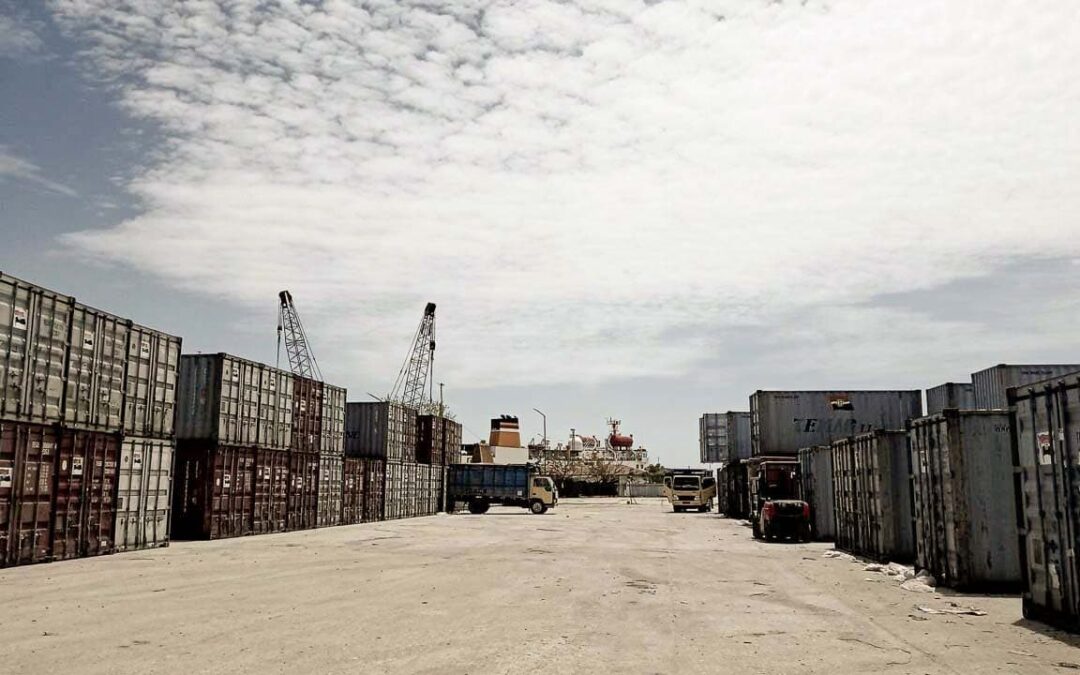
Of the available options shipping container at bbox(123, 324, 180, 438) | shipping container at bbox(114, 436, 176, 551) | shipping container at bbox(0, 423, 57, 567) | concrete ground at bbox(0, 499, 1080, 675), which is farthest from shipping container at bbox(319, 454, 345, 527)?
shipping container at bbox(0, 423, 57, 567)

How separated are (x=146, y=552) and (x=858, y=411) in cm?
3203

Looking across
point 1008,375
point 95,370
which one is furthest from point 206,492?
point 1008,375

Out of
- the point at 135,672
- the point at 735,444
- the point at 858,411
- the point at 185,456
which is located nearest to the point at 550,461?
the point at 735,444

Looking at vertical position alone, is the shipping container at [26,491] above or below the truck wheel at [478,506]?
above

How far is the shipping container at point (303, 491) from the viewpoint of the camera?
29531mm

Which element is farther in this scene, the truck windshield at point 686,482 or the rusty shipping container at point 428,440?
the truck windshield at point 686,482

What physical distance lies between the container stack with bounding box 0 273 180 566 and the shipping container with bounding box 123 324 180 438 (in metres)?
0.03

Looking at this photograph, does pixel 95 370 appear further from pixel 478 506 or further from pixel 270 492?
pixel 478 506

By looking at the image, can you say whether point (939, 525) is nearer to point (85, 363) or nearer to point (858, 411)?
point (85, 363)

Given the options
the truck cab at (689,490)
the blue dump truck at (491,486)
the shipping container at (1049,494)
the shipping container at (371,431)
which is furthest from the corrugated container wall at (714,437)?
the shipping container at (1049,494)

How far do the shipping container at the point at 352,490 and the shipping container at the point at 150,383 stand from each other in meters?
12.5

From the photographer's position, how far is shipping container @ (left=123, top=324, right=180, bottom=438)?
20.4m

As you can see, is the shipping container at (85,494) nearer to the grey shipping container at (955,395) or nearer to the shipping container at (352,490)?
the shipping container at (352,490)

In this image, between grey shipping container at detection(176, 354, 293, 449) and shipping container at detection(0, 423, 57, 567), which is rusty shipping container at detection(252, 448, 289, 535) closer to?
grey shipping container at detection(176, 354, 293, 449)
